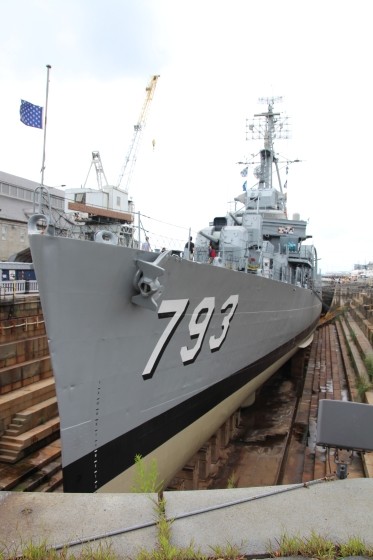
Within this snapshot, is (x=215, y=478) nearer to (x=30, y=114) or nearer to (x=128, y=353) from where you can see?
(x=128, y=353)

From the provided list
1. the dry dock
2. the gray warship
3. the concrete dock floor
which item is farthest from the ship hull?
the concrete dock floor

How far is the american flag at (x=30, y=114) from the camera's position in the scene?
581cm

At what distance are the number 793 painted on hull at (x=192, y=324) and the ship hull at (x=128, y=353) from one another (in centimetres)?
1

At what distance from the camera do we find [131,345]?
374 centimetres

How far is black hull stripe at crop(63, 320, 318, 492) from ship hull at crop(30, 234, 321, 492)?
0.01 meters

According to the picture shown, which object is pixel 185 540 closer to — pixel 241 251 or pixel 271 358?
pixel 241 251

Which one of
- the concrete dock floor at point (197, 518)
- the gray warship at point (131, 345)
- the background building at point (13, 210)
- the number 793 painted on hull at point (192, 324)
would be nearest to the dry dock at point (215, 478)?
the concrete dock floor at point (197, 518)

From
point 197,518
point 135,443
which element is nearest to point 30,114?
point 135,443

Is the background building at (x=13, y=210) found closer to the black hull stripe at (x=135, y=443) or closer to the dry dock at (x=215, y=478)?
Answer: the dry dock at (x=215, y=478)

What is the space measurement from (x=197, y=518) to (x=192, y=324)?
256 centimetres

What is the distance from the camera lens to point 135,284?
357cm

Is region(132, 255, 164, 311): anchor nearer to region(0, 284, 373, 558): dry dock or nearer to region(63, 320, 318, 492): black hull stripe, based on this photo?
region(63, 320, 318, 492): black hull stripe

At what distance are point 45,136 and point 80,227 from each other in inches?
37.5

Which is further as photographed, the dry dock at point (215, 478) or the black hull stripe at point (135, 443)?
the black hull stripe at point (135, 443)
